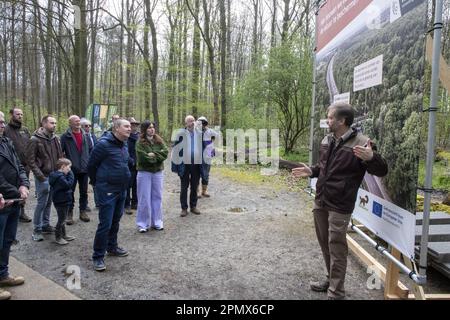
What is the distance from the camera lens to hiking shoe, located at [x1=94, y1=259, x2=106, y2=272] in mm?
4418

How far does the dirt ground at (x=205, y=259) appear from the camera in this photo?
4008 millimetres

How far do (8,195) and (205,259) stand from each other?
263 cm

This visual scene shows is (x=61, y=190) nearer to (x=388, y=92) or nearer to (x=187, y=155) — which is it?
(x=187, y=155)

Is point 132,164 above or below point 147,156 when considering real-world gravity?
below

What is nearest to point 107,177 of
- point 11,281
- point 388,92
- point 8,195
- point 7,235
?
point 8,195

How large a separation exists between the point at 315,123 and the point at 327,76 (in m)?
0.95

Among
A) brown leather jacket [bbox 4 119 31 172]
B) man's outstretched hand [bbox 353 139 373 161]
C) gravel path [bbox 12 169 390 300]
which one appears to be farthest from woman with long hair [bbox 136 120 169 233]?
man's outstretched hand [bbox 353 139 373 161]

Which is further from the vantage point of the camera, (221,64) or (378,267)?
(221,64)

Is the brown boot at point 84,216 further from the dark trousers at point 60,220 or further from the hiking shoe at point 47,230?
the dark trousers at point 60,220

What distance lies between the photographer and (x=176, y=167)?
691 centimetres

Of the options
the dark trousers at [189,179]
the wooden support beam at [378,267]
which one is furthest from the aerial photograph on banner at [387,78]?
the dark trousers at [189,179]

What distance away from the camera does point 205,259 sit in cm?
494
